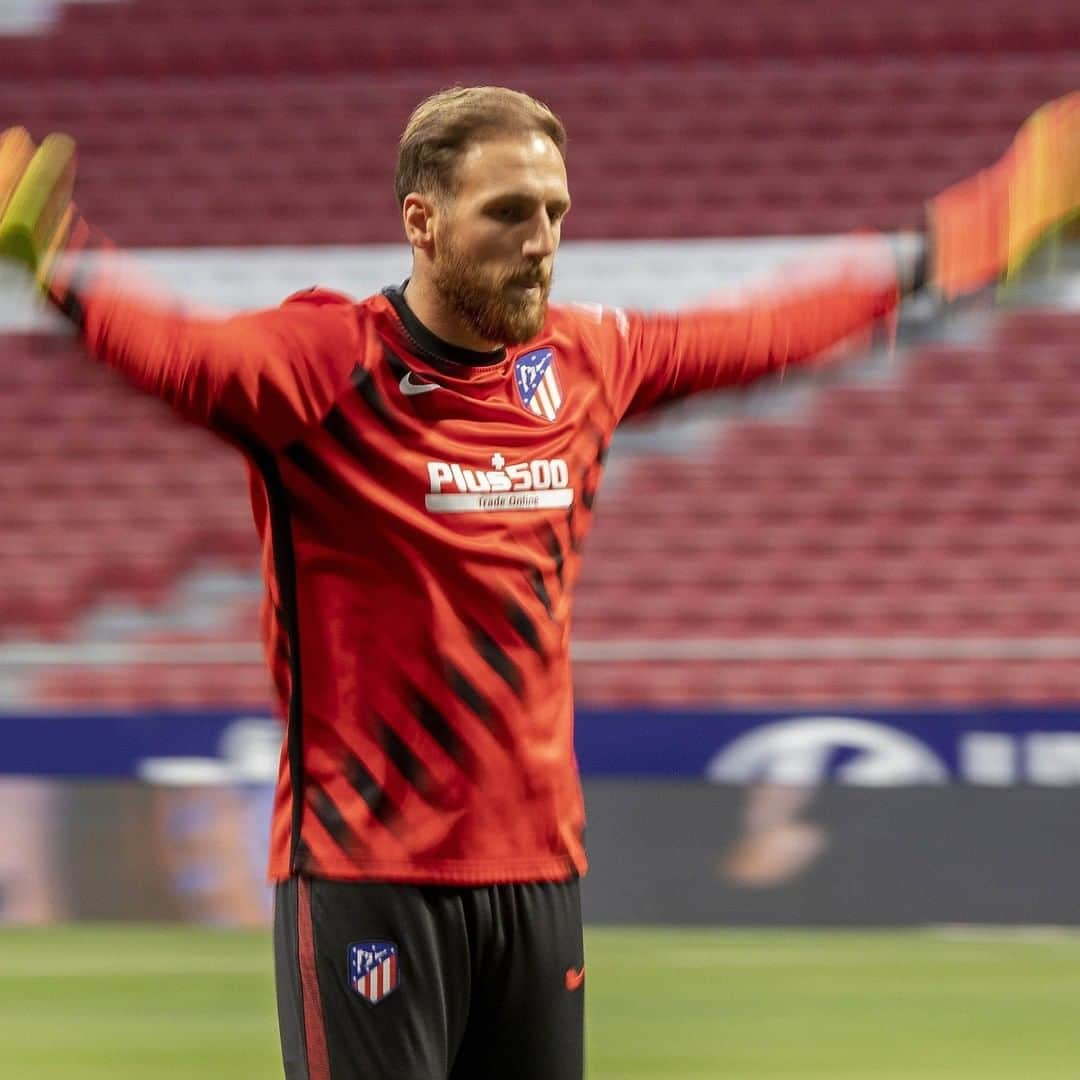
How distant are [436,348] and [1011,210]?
0.80 meters

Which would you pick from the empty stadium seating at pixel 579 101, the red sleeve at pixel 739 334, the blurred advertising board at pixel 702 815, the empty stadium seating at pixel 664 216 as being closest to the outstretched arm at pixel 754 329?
the red sleeve at pixel 739 334

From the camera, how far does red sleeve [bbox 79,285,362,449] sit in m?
2.20

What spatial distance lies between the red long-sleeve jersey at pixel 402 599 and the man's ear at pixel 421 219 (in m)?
0.09

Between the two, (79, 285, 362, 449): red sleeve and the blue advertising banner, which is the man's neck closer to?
(79, 285, 362, 449): red sleeve

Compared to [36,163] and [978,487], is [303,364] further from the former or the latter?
[978,487]

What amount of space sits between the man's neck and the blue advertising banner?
18.7 ft

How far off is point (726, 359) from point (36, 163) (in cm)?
91

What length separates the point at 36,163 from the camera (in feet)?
7.16

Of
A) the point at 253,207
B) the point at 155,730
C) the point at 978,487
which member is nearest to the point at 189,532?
the point at 253,207

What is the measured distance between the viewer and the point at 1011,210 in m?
2.69

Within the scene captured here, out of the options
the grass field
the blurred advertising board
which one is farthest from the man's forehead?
the blurred advertising board

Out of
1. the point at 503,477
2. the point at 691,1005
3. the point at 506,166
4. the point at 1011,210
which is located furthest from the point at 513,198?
the point at 691,1005

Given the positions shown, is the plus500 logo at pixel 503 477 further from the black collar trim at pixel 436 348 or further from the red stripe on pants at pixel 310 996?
the red stripe on pants at pixel 310 996

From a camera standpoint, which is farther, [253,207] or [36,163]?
[253,207]
